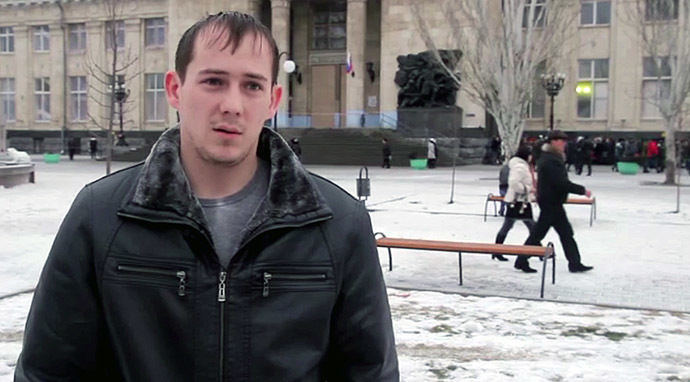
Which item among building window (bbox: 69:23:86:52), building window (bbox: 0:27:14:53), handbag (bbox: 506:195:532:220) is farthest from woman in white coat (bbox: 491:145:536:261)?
building window (bbox: 0:27:14:53)

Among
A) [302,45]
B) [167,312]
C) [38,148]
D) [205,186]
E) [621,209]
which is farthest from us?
[38,148]

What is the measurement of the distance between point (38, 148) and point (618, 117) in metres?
40.1

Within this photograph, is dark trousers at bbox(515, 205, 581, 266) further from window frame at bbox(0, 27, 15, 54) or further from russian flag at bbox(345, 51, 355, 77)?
window frame at bbox(0, 27, 15, 54)

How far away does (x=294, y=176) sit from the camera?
2096mm

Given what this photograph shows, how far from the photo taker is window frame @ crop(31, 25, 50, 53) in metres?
57.8

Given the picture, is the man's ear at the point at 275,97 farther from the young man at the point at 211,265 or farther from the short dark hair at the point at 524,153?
the short dark hair at the point at 524,153

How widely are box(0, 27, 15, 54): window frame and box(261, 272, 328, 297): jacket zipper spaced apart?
63.1 metres

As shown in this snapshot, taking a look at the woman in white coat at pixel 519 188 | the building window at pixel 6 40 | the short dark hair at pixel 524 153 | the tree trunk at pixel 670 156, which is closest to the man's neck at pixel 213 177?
the woman in white coat at pixel 519 188

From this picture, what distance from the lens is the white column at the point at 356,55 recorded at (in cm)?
4703

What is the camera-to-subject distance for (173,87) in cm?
217

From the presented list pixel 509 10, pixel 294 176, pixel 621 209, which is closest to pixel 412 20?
pixel 509 10

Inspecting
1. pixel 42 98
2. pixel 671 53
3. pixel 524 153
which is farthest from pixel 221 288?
pixel 42 98

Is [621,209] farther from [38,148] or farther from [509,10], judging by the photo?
[38,148]

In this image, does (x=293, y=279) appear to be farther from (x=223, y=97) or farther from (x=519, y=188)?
(x=519, y=188)
